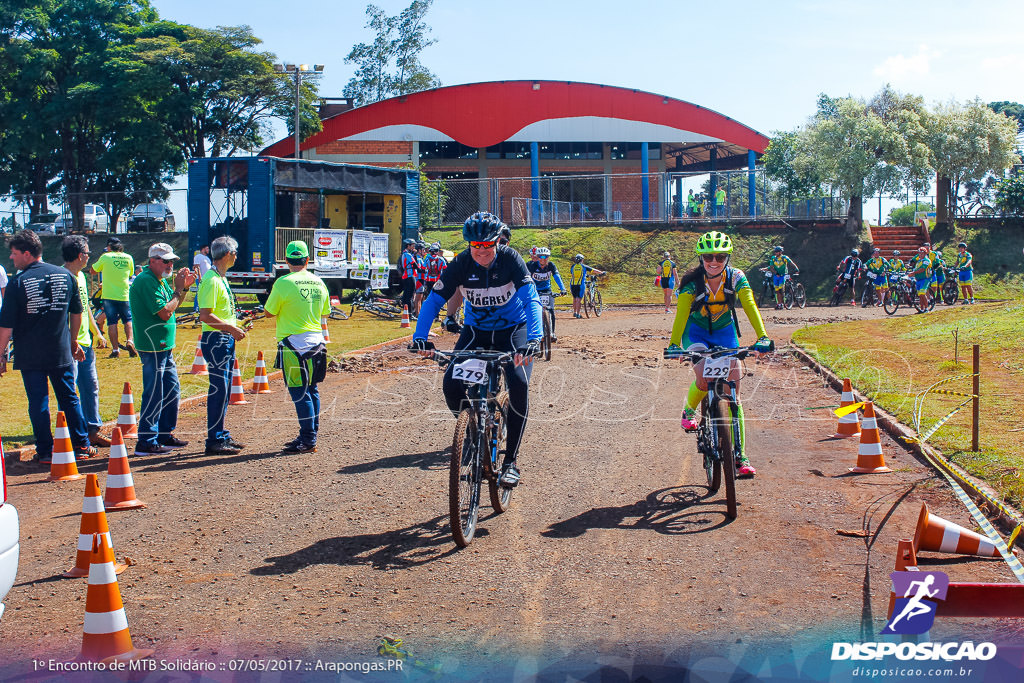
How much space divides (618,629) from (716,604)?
2.10 ft

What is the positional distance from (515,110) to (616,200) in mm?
12002

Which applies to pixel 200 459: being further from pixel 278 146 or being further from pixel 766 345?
pixel 278 146

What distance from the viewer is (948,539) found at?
522 cm

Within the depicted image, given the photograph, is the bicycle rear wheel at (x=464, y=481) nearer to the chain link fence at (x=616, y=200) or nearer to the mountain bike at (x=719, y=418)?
the mountain bike at (x=719, y=418)

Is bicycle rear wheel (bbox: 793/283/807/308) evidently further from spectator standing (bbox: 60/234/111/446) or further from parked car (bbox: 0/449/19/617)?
parked car (bbox: 0/449/19/617)

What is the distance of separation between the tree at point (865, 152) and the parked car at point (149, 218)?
100ft

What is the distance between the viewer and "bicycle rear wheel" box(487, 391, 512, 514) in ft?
21.5

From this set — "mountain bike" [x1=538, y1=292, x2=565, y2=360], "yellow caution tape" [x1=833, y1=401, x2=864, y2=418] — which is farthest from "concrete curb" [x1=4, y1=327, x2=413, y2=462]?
"yellow caution tape" [x1=833, y1=401, x2=864, y2=418]

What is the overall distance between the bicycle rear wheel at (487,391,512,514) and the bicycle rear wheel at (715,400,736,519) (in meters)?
1.56

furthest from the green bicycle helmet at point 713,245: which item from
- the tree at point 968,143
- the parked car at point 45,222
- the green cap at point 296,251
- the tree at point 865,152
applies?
the parked car at point 45,222

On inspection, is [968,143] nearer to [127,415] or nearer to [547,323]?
[547,323]

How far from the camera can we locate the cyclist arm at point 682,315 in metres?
7.44

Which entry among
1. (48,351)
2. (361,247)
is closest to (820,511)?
(48,351)

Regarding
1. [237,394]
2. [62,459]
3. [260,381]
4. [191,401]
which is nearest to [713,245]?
[62,459]
